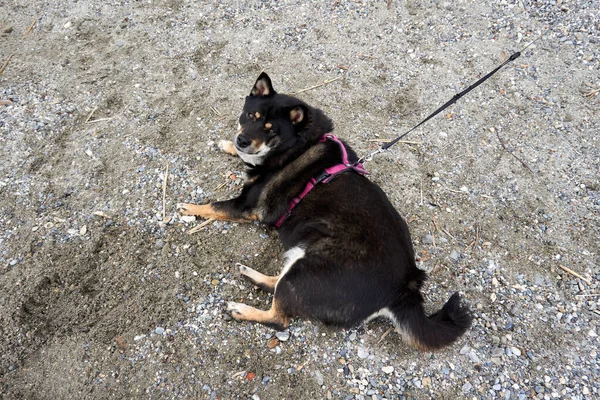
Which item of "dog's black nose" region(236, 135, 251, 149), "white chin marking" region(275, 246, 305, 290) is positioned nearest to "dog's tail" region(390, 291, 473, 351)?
"white chin marking" region(275, 246, 305, 290)

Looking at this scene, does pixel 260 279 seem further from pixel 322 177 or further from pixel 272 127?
pixel 272 127

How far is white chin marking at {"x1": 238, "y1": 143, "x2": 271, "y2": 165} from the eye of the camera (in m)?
3.89

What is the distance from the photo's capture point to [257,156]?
13.1 feet

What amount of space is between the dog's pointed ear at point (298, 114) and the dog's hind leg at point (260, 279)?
5.34 feet

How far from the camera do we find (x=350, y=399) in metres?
3.15

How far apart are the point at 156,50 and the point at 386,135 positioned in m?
3.76

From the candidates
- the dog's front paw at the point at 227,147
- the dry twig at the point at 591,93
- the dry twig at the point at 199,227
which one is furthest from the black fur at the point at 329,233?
the dry twig at the point at 591,93

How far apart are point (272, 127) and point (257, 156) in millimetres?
372

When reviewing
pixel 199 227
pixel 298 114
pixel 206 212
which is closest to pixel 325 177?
pixel 298 114

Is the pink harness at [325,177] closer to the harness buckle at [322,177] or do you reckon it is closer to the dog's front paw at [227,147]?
the harness buckle at [322,177]

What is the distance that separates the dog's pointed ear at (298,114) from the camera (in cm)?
377

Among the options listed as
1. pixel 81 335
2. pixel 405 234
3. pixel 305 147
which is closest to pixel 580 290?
pixel 405 234

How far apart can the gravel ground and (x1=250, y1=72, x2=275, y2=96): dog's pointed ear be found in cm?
92

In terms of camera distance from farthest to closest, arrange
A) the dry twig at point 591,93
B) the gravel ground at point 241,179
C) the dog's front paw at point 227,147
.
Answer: the dry twig at point 591,93 < the dog's front paw at point 227,147 < the gravel ground at point 241,179
